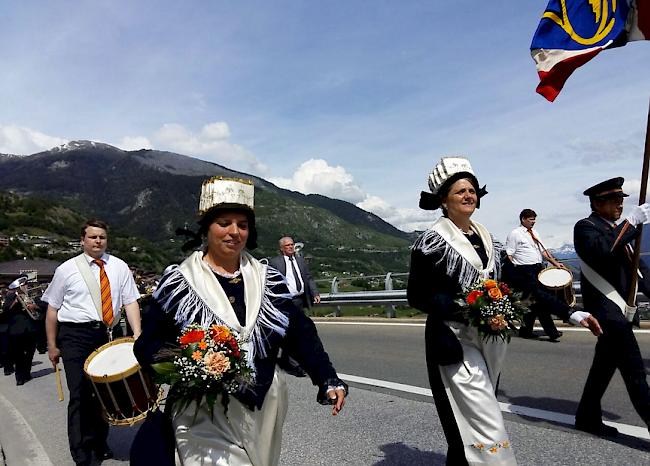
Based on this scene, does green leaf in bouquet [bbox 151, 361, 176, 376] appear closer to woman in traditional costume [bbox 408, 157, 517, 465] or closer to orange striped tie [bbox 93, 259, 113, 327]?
woman in traditional costume [bbox 408, 157, 517, 465]

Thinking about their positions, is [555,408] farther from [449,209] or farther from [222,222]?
[222,222]

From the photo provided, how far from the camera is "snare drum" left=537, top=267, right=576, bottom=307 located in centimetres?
899

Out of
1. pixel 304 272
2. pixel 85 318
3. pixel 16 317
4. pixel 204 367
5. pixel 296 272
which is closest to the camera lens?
pixel 204 367

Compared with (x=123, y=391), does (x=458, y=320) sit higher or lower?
higher

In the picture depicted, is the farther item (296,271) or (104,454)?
(296,271)

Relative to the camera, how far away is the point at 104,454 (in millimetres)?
5344

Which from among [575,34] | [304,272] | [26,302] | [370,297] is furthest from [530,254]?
[26,302]

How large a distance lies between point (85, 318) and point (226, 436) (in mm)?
3254

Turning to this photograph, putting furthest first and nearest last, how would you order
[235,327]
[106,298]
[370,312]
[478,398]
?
[370,312] → [106,298] → [478,398] → [235,327]

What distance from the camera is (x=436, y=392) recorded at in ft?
11.6

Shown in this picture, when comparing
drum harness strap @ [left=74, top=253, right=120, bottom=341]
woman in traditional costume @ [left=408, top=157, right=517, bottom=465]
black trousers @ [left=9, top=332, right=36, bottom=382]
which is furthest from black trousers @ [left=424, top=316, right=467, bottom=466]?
black trousers @ [left=9, top=332, right=36, bottom=382]

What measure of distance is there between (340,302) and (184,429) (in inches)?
636

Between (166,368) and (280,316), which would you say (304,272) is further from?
(166,368)

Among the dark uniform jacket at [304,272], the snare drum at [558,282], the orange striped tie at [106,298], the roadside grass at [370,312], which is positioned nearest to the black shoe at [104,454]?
the orange striped tie at [106,298]
